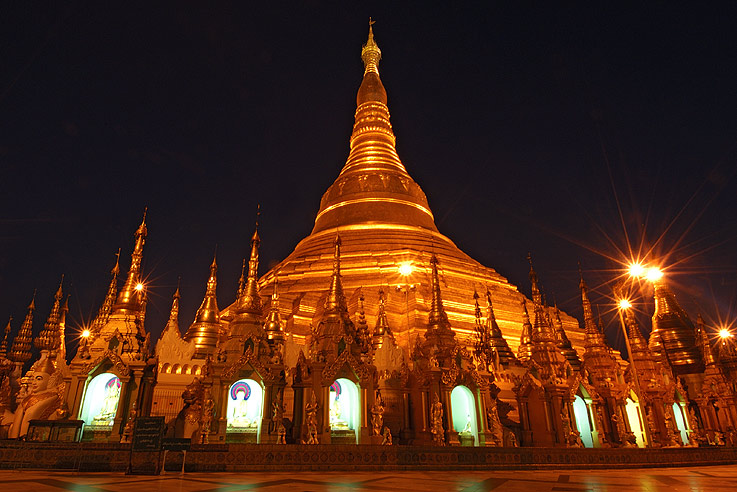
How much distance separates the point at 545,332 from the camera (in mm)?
21375

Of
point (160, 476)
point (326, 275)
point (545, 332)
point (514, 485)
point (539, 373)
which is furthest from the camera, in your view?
point (326, 275)

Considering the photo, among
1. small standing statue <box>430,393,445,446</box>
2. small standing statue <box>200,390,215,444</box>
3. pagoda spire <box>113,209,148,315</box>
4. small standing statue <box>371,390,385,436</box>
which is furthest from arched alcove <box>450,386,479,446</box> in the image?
pagoda spire <box>113,209,148,315</box>

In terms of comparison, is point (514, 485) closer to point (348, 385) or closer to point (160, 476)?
point (160, 476)

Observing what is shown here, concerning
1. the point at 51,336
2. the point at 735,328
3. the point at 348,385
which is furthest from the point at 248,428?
the point at 735,328

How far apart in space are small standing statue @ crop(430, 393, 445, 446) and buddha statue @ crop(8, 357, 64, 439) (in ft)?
39.5

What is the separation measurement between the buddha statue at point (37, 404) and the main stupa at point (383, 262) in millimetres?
8296

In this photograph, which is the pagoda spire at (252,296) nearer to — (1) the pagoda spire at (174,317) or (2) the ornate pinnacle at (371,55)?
(1) the pagoda spire at (174,317)

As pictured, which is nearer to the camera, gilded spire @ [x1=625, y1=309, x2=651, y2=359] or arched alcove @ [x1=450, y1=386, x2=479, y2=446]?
arched alcove @ [x1=450, y1=386, x2=479, y2=446]

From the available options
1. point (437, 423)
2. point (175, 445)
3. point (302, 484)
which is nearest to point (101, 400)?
point (175, 445)

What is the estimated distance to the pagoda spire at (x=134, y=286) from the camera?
54.5 ft

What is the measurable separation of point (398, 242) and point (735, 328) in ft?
78.4

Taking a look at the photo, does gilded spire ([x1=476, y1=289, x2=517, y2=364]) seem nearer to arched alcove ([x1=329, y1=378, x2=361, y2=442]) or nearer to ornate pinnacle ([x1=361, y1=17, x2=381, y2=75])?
arched alcove ([x1=329, y1=378, x2=361, y2=442])

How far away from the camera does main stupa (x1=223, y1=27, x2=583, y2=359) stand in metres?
27.5

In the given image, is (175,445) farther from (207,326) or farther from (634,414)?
(634,414)
